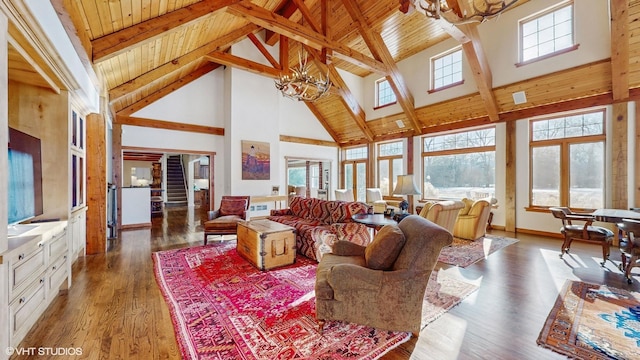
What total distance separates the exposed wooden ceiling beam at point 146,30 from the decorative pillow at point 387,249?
3774 millimetres

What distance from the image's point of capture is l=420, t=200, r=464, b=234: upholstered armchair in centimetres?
420

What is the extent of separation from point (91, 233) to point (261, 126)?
15.5 feet

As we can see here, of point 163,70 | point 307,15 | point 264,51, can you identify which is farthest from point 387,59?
point 163,70

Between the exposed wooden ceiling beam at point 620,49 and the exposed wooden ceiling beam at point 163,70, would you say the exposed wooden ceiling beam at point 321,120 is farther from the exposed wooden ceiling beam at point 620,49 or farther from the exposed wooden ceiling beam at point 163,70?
the exposed wooden ceiling beam at point 620,49

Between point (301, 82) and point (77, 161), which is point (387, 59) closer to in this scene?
point (301, 82)

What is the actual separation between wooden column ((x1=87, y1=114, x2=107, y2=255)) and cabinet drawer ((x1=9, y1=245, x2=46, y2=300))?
2.32 meters

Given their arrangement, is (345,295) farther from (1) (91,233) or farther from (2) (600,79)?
(2) (600,79)

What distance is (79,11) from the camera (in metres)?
2.62

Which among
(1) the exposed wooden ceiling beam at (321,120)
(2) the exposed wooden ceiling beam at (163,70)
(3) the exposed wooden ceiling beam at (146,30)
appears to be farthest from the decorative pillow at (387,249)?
(1) the exposed wooden ceiling beam at (321,120)

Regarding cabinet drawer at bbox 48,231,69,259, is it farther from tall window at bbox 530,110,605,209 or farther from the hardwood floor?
tall window at bbox 530,110,605,209

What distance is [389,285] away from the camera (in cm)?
190

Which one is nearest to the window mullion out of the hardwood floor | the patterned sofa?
the hardwood floor

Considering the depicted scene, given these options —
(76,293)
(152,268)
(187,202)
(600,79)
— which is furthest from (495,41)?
(187,202)

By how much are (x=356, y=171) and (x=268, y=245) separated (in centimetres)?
705
